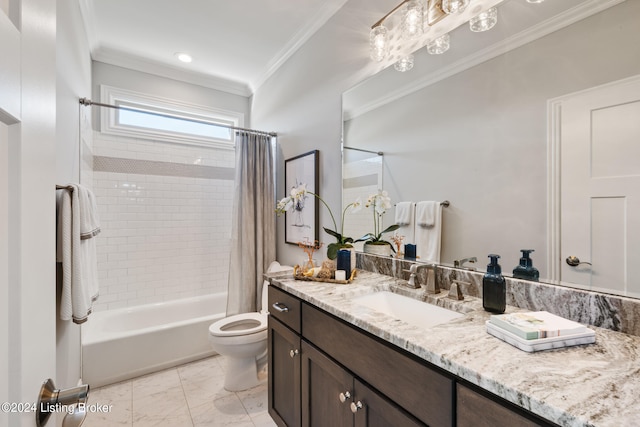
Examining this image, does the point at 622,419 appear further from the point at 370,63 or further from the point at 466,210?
the point at 370,63

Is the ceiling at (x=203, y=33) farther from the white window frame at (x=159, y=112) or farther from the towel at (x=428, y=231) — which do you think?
the towel at (x=428, y=231)

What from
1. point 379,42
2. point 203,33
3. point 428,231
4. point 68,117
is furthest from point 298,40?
point 428,231

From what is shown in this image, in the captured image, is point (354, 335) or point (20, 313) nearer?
point (20, 313)

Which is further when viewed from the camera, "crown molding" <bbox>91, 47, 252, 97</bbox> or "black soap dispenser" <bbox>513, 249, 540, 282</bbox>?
"crown molding" <bbox>91, 47, 252, 97</bbox>

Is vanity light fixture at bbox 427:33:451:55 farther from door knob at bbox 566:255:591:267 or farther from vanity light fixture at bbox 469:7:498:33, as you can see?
door knob at bbox 566:255:591:267

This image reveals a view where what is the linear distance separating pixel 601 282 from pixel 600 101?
577 mm

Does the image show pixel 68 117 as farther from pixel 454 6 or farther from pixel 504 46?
pixel 504 46

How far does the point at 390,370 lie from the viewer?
0.88 m

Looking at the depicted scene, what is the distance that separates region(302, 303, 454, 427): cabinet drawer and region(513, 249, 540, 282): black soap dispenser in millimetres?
594

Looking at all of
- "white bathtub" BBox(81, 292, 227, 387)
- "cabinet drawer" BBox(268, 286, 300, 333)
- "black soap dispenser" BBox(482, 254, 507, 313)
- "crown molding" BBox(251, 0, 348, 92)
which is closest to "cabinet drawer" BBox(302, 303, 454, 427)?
"cabinet drawer" BBox(268, 286, 300, 333)

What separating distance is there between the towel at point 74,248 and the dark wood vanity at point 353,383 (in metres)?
0.97

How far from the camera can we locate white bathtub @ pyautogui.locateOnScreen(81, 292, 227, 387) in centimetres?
212

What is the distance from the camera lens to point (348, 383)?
1.04 m

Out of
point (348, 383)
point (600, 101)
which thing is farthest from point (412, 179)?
point (348, 383)
